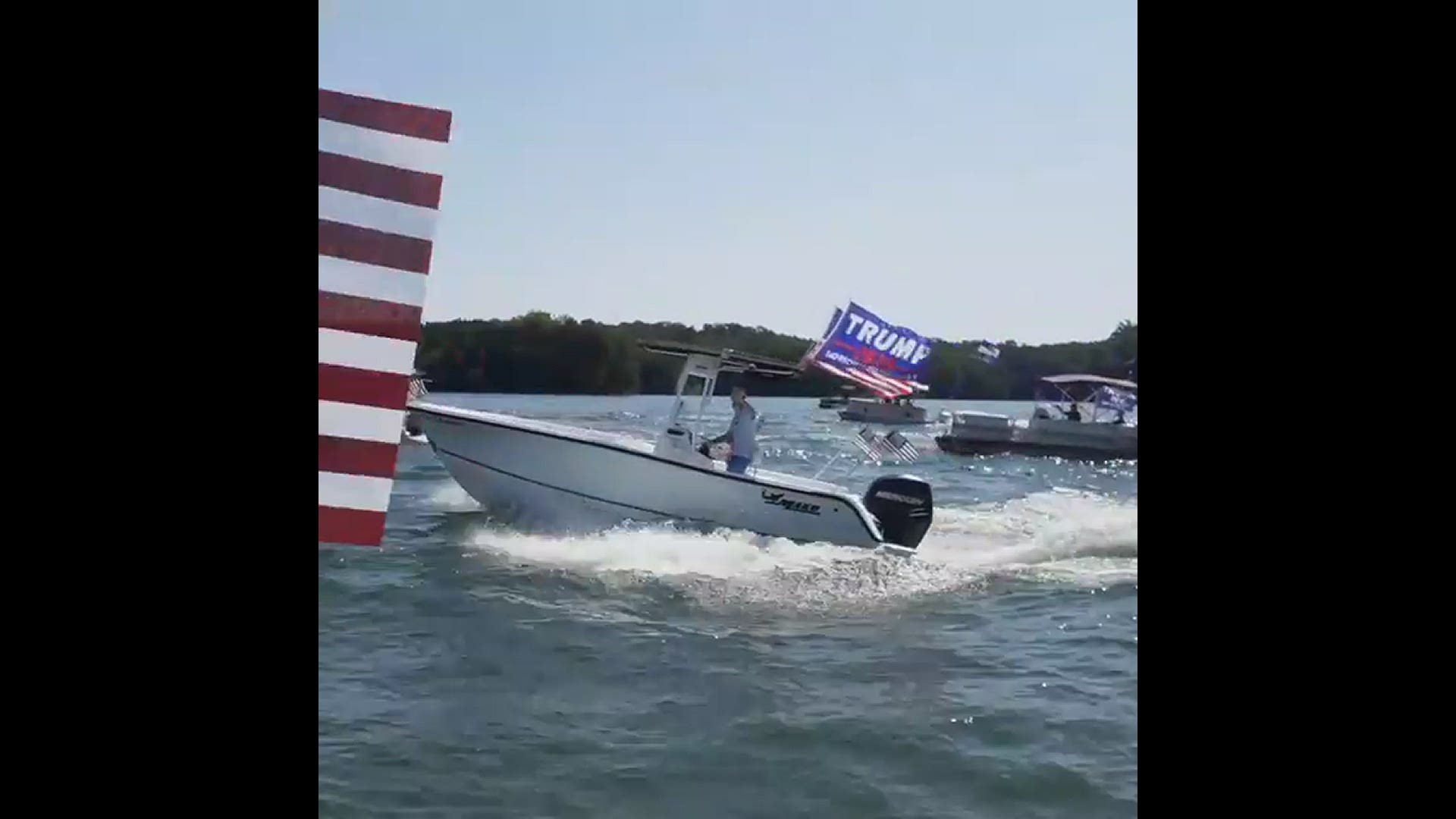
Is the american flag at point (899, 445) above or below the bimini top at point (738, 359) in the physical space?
below

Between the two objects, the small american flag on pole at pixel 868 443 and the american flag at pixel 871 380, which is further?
the small american flag on pole at pixel 868 443

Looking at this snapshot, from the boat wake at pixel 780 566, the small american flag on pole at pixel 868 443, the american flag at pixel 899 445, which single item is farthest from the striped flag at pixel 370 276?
the american flag at pixel 899 445

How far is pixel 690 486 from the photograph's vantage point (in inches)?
351

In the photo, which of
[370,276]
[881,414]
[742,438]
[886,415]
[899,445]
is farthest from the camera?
[881,414]

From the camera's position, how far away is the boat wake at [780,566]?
8.23m

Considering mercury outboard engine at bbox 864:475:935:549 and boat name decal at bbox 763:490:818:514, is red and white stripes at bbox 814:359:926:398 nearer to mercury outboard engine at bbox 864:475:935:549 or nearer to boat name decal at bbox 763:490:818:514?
mercury outboard engine at bbox 864:475:935:549

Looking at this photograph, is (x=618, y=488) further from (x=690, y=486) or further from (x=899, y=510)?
(x=899, y=510)

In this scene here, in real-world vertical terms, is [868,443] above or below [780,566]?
above

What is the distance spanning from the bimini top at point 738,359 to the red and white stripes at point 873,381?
1.28 ft

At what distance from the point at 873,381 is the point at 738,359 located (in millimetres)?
1136

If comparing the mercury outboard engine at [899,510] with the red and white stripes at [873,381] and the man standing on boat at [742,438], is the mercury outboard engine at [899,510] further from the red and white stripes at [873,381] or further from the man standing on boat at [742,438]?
the man standing on boat at [742,438]

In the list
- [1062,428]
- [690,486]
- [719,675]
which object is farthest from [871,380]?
[1062,428]
